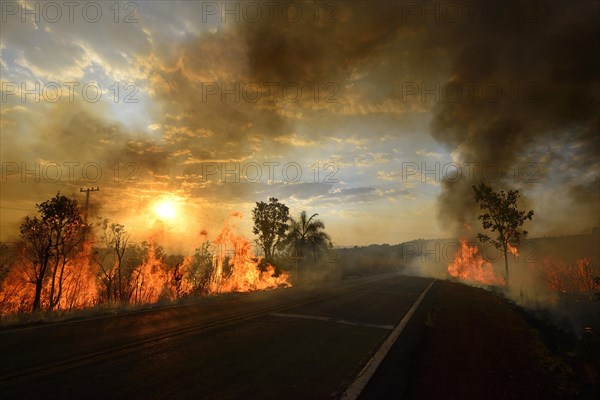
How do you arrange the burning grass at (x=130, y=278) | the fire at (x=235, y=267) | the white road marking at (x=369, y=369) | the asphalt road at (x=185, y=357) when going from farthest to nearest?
the fire at (x=235, y=267) < the burning grass at (x=130, y=278) < the white road marking at (x=369, y=369) < the asphalt road at (x=185, y=357)

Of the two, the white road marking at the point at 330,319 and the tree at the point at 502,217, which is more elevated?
the tree at the point at 502,217

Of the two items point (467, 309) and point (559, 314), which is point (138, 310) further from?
point (559, 314)

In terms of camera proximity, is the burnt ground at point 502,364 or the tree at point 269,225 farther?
the tree at point 269,225

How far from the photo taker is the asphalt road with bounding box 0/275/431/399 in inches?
170

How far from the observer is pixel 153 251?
16797mm

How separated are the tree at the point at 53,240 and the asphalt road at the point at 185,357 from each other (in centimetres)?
664

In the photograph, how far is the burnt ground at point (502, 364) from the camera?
192 inches

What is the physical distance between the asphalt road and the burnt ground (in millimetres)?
1181

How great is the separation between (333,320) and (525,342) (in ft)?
16.7

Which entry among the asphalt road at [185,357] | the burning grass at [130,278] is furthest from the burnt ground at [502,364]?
the burning grass at [130,278]

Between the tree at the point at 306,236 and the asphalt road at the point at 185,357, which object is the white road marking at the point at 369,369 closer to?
the asphalt road at the point at 185,357

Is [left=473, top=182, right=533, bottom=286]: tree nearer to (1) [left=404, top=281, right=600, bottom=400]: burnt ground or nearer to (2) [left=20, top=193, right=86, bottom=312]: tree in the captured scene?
(1) [left=404, top=281, right=600, bottom=400]: burnt ground

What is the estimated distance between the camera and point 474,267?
38625mm

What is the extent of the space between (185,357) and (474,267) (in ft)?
132
